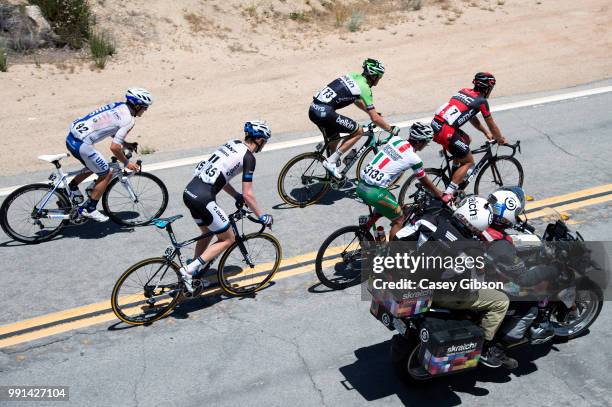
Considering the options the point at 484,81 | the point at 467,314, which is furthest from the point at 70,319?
the point at 484,81

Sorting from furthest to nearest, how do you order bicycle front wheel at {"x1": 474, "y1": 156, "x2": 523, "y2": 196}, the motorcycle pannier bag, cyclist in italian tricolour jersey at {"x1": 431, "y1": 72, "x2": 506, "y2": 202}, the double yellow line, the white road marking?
the white road marking, bicycle front wheel at {"x1": 474, "y1": 156, "x2": 523, "y2": 196}, cyclist in italian tricolour jersey at {"x1": 431, "y1": 72, "x2": 506, "y2": 202}, the double yellow line, the motorcycle pannier bag

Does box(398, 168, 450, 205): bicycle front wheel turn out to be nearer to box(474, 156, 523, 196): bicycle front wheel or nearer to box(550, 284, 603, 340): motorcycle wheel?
box(474, 156, 523, 196): bicycle front wheel

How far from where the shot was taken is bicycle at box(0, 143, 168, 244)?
943cm

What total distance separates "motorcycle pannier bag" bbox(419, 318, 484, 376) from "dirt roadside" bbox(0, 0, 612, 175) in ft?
26.7

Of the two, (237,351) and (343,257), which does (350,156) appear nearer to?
(343,257)

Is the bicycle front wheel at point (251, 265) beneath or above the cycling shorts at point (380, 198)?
beneath

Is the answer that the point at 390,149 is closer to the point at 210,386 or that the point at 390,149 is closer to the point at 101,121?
the point at 210,386

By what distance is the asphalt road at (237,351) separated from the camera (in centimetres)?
668

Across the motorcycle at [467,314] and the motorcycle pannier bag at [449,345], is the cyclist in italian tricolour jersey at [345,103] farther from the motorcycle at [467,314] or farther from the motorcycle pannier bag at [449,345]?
the motorcycle pannier bag at [449,345]

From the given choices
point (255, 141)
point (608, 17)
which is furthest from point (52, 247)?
point (608, 17)

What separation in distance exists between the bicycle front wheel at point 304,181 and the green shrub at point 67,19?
9.09 metres

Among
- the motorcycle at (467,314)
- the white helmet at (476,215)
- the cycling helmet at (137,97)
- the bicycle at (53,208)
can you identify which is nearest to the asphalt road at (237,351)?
the bicycle at (53,208)

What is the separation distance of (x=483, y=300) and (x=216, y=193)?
3.30 meters

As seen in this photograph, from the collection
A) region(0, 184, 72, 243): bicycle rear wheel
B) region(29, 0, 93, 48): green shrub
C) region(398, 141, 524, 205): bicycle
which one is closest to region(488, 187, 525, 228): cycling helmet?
region(398, 141, 524, 205): bicycle
